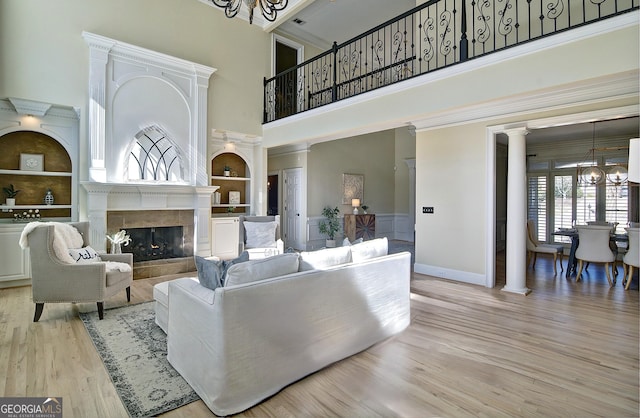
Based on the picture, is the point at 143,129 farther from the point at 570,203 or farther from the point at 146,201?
the point at 570,203

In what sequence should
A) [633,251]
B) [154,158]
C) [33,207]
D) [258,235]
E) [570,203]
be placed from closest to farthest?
[633,251]
[33,207]
[154,158]
[258,235]
[570,203]

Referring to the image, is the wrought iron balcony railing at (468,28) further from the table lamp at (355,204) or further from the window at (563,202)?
the window at (563,202)

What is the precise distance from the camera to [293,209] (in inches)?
348

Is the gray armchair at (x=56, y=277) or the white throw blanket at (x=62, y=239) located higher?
the white throw blanket at (x=62, y=239)

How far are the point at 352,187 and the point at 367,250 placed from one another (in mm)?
6540

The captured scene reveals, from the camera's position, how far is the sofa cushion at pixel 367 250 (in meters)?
2.96

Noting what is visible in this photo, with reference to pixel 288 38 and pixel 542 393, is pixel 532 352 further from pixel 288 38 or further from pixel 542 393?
pixel 288 38

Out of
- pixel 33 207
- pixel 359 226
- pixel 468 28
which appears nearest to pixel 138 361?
pixel 33 207

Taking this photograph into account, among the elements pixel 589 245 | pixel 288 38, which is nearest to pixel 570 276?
pixel 589 245

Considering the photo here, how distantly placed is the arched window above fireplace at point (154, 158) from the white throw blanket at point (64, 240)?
1777mm

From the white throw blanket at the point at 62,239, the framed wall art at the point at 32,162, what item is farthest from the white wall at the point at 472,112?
the framed wall art at the point at 32,162

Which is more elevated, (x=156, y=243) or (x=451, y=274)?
(x=156, y=243)

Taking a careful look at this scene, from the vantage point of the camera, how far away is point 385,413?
79.7 inches

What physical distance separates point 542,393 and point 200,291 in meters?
2.46
